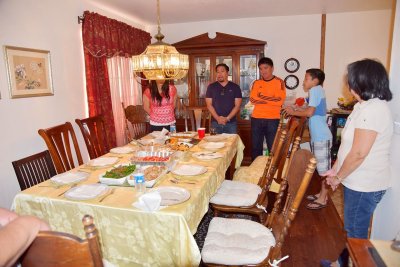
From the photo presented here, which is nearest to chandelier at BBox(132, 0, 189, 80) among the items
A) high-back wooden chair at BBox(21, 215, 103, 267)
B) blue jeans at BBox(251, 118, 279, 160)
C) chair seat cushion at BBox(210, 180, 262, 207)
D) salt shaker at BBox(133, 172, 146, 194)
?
salt shaker at BBox(133, 172, 146, 194)

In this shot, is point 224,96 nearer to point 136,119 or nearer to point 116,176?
point 136,119

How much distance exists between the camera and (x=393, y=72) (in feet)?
5.68

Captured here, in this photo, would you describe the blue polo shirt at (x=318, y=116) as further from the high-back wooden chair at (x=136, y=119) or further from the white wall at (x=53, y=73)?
the white wall at (x=53, y=73)

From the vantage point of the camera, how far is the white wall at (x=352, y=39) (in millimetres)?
4137

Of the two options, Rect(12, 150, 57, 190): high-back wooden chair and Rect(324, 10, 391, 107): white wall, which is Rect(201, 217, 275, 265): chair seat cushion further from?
Rect(324, 10, 391, 107): white wall

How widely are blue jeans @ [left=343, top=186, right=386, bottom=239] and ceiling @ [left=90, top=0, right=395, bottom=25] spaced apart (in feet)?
9.07

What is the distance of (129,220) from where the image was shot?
4.54 ft

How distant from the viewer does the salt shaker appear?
5.17 feet

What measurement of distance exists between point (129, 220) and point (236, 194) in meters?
1.00

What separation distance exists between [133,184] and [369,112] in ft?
4.53

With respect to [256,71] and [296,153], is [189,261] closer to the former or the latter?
[296,153]

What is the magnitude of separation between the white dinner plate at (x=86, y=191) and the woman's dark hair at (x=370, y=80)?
1528mm

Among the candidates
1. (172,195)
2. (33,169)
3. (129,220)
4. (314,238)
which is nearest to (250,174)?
(314,238)

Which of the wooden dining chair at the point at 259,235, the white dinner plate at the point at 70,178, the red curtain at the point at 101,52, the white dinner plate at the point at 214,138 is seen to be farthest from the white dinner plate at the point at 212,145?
the red curtain at the point at 101,52
